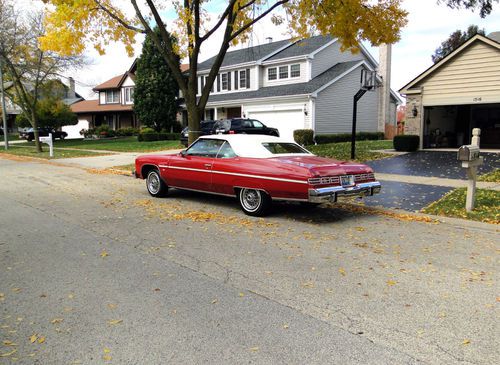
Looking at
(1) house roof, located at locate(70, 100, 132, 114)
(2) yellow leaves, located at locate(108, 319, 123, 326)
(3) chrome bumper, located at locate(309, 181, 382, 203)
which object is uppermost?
(1) house roof, located at locate(70, 100, 132, 114)

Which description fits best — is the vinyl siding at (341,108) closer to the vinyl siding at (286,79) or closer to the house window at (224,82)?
the vinyl siding at (286,79)

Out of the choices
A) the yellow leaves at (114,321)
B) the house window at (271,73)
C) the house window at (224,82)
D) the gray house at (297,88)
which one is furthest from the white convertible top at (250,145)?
the house window at (224,82)

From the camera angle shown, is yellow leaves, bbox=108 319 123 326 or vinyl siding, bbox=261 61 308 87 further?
vinyl siding, bbox=261 61 308 87

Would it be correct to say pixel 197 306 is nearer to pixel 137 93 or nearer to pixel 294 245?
pixel 294 245

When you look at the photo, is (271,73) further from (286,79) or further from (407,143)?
(407,143)

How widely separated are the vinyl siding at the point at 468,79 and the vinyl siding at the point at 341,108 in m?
8.69

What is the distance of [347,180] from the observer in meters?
7.39

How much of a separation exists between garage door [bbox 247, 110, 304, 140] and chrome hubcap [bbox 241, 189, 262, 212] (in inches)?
779

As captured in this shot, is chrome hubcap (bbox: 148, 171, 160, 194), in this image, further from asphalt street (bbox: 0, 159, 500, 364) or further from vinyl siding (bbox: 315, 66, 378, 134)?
vinyl siding (bbox: 315, 66, 378, 134)

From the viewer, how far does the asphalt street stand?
315 cm

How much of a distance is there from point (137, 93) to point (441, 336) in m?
35.4

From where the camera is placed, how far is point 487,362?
296cm

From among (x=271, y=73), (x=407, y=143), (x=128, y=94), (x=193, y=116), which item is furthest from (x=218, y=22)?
(x=128, y=94)

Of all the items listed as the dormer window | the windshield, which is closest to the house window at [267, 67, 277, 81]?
the dormer window
